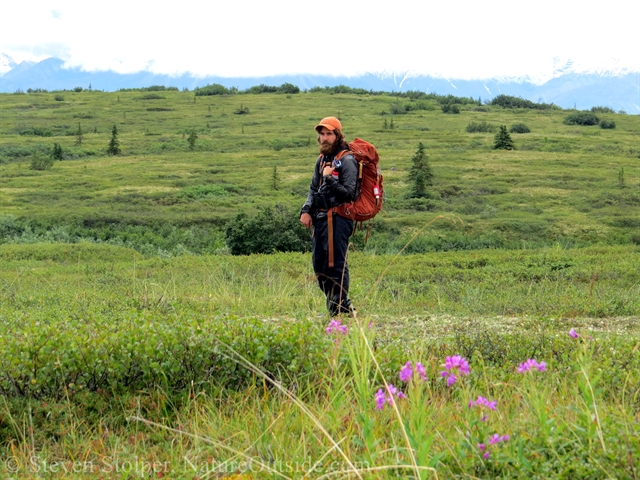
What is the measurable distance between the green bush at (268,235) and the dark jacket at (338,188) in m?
11.3

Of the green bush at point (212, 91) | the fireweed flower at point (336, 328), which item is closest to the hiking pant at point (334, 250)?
the fireweed flower at point (336, 328)

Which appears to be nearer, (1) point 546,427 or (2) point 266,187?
(1) point 546,427

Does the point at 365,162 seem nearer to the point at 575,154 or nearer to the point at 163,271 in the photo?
the point at 163,271

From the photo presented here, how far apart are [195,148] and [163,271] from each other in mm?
39524

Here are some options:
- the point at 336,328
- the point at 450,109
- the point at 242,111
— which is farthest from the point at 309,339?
the point at 450,109

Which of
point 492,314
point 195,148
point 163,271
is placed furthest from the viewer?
point 195,148

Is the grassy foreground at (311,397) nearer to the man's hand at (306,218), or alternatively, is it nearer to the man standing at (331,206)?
the man standing at (331,206)

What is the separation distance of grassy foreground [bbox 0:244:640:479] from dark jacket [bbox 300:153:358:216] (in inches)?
44.7

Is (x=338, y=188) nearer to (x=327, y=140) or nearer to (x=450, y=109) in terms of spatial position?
(x=327, y=140)

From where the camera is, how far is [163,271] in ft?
45.9

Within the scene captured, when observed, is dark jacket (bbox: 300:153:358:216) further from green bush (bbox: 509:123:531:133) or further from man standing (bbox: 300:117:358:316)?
green bush (bbox: 509:123:531:133)

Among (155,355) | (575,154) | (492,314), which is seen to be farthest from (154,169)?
(155,355)

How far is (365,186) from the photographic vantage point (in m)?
7.38

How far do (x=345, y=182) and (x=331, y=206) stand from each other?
29 centimetres
